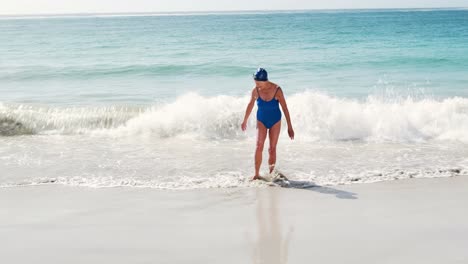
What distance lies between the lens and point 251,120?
35.8 ft

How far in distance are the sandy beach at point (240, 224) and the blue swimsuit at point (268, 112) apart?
917mm

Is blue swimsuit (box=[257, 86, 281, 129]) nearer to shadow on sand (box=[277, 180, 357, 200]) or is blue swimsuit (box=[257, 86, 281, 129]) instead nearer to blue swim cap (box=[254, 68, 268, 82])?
blue swim cap (box=[254, 68, 268, 82])

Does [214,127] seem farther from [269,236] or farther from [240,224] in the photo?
[269,236]

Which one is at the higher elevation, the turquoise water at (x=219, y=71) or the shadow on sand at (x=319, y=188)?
the turquoise water at (x=219, y=71)

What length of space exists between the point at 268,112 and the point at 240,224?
80.0 inches

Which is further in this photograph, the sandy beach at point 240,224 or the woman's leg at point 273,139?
the woman's leg at point 273,139

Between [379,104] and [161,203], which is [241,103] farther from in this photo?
[161,203]

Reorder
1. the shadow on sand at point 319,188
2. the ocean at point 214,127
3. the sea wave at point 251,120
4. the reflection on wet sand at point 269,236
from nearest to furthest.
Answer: the reflection on wet sand at point 269,236, the shadow on sand at point 319,188, the ocean at point 214,127, the sea wave at point 251,120

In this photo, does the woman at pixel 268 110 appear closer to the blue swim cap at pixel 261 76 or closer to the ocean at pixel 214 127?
the blue swim cap at pixel 261 76

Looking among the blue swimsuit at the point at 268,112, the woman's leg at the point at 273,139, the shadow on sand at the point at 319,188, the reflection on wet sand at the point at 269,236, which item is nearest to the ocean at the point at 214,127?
the shadow on sand at the point at 319,188

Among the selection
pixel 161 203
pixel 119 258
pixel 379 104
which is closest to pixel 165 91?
pixel 379 104

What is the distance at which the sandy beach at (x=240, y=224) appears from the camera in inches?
168

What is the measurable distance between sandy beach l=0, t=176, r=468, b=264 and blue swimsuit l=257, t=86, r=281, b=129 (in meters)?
0.92

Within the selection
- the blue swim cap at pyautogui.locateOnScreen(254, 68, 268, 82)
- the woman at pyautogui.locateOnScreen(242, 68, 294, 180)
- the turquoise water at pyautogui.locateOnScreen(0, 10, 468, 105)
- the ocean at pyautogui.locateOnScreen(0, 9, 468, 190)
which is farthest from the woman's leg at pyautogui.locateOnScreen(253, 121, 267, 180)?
the turquoise water at pyautogui.locateOnScreen(0, 10, 468, 105)
